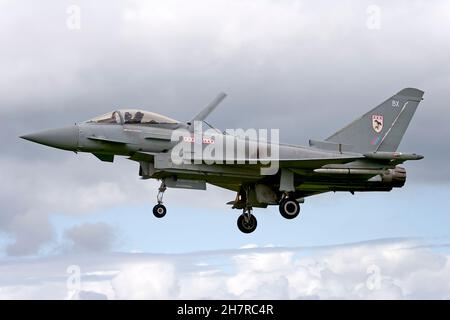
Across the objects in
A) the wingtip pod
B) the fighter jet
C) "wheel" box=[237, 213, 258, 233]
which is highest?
the wingtip pod

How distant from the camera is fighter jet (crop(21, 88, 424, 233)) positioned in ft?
107

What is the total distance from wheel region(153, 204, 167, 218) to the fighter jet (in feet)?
0.10

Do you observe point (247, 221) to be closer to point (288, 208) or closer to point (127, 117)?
point (288, 208)

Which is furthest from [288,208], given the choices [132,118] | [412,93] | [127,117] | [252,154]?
[412,93]

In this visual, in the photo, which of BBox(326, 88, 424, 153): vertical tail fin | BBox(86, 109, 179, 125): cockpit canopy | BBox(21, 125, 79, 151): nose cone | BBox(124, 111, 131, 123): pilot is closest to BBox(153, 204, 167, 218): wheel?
BBox(86, 109, 179, 125): cockpit canopy

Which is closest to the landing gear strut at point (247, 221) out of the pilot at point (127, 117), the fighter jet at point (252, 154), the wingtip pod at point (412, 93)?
the fighter jet at point (252, 154)

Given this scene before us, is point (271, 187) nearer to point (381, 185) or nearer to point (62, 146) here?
point (381, 185)

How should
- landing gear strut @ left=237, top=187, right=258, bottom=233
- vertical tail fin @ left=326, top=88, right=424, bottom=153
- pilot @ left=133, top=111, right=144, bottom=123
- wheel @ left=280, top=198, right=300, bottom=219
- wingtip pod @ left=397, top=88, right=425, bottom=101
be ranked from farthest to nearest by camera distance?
wingtip pod @ left=397, top=88, right=425, bottom=101 → landing gear strut @ left=237, top=187, right=258, bottom=233 → vertical tail fin @ left=326, top=88, right=424, bottom=153 → wheel @ left=280, top=198, right=300, bottom=219 → pilot @ left=133, top=111, right=144, bottom=123

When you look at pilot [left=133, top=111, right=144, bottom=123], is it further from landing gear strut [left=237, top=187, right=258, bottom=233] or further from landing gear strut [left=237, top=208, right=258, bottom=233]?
landing gear strut [left=237, top=208, right=258, bottom=233]

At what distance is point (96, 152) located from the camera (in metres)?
32.6

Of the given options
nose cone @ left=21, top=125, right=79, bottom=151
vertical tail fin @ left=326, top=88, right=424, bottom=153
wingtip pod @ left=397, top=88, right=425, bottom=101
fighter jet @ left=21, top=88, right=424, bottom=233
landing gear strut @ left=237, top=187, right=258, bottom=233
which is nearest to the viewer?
nose cone @ left=21, top=125, right=79, bottom=151

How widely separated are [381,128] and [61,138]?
10583mm

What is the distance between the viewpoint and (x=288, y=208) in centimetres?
3388
